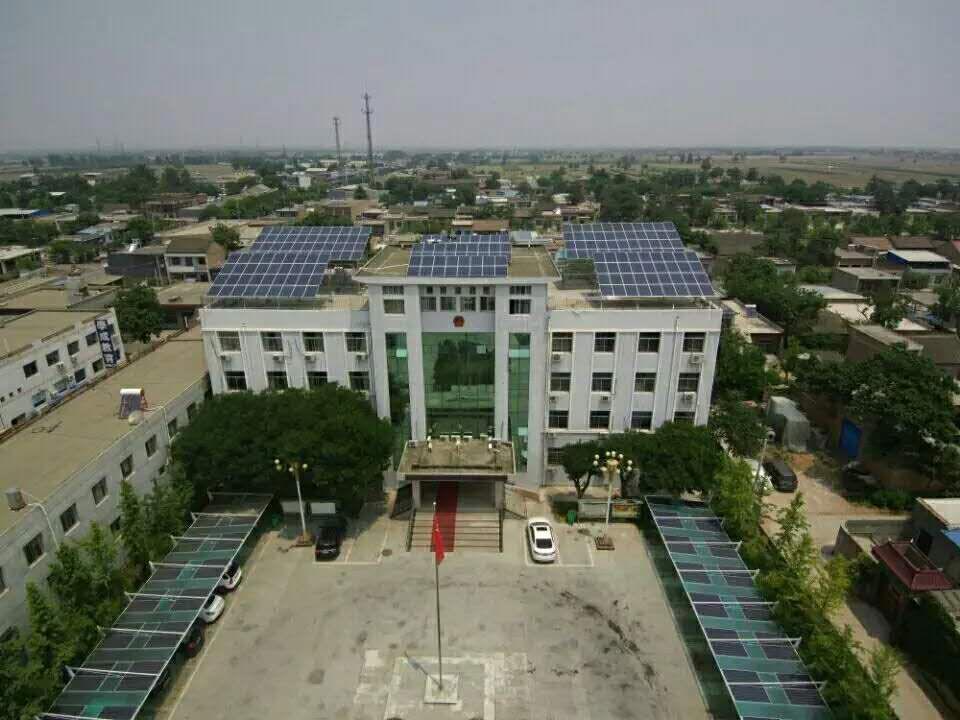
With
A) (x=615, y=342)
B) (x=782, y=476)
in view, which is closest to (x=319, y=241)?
Result: (x=615, y=342)

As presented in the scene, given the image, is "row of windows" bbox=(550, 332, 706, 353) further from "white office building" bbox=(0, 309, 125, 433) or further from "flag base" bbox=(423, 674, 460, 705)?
"white office building" bbox=(0, 309, 125, 433)

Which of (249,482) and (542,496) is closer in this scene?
(249,482)

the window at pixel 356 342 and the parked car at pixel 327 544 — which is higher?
the window at pixel 356 342

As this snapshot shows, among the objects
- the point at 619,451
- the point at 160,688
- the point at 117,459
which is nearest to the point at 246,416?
the point at 117,459

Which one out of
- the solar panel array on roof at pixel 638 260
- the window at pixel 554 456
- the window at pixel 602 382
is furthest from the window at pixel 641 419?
the solar panel array on roof at pixel 638 260

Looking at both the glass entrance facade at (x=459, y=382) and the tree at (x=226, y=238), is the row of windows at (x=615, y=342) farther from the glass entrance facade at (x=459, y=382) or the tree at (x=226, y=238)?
the tree at (x=226, y=238)

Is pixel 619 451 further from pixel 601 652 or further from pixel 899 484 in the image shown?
pixel 899 484
